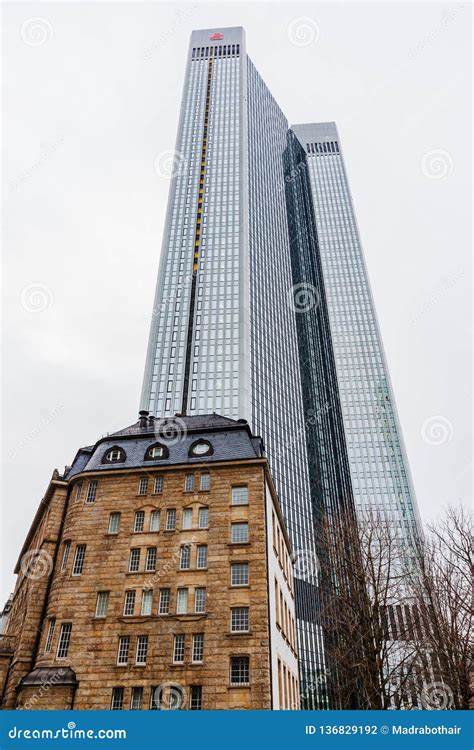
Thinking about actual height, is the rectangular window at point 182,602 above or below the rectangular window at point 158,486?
below

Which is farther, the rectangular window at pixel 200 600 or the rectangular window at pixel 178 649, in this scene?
the rectangular window at pixel 200 600

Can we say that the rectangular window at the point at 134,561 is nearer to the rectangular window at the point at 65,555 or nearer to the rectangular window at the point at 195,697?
the rectangular window at the point at 65,555

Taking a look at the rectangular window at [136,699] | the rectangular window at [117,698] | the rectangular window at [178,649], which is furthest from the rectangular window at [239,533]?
the rectangular window at [117,698]

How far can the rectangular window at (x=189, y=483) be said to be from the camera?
36.9 metres

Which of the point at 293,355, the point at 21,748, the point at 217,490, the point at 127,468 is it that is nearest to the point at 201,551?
the point at 217,490

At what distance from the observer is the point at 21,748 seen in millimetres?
14688

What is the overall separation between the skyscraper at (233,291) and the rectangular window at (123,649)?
70836mm

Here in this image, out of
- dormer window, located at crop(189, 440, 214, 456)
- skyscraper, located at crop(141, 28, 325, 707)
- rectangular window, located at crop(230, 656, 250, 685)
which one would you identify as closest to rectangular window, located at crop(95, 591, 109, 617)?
rectangular window, located at crop(230, 656, 250, 685)

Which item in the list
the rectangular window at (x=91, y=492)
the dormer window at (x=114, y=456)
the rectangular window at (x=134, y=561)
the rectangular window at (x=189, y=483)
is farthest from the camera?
the dormer window at (x=114, y=456)

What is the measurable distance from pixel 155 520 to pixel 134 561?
116 inches

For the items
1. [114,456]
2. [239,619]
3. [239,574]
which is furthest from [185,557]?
[114,456]

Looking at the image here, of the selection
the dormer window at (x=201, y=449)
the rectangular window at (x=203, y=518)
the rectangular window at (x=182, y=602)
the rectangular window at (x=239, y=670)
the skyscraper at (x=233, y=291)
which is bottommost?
the rectangular window at (x=239, y=670)

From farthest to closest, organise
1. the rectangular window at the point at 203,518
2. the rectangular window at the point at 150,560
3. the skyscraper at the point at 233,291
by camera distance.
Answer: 1. the skyscraper at the point at 233,291
2. the rectangular window at the point at 203,518
3. the rectangular window at the point at 150,560

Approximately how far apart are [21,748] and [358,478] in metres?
128
